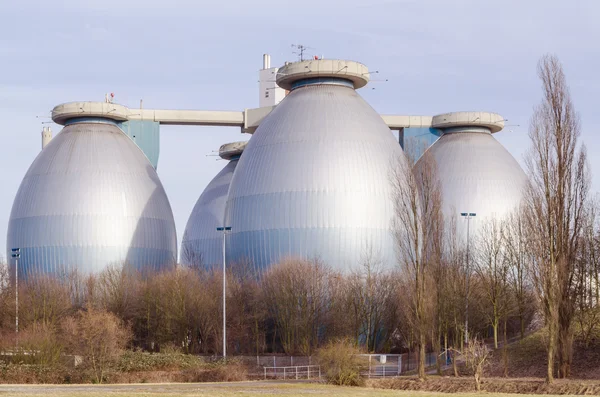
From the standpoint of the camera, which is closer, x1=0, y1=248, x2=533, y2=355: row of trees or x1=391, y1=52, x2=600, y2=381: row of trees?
x1=391, y1=52, x2=600, y2=381: row of trees

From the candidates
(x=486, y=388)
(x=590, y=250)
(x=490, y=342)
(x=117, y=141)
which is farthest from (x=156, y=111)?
(x=486, y=388)

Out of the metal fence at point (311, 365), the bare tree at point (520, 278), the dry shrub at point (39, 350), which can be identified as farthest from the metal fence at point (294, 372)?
the bare tree at point (520, 278)

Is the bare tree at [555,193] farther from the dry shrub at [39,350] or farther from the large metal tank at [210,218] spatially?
the large metal tank at [210,218]

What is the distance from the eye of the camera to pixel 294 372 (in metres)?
64.8

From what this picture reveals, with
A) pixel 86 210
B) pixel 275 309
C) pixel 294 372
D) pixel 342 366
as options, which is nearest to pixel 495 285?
pixel 294 372

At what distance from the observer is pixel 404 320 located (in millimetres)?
72375

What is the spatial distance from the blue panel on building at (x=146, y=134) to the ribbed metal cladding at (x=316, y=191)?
20688 millimetres

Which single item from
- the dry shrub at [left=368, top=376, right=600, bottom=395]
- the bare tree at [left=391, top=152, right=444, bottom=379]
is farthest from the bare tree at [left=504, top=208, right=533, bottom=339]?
the dry shrub at [left=368, top=376, right=600, bottom=395]

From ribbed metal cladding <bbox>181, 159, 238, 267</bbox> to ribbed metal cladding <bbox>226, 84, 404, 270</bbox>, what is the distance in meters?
25.6

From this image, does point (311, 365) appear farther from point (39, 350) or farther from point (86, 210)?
point (86, 210)

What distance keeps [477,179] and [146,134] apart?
103 feet

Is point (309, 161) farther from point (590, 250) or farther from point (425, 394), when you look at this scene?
point (425, 394)

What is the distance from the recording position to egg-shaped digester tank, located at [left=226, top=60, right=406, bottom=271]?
267ft

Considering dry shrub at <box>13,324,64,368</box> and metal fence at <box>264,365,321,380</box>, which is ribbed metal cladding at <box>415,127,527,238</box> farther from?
dry shrub at <box>13,324,64,368</box>
